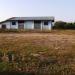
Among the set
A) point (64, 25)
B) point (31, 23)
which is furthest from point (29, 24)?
point (64, 25)

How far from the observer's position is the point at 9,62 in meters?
7.10

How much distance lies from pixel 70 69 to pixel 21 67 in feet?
5.02

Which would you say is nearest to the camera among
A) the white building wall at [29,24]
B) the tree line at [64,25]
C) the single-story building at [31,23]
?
the single-story building at [31,23]

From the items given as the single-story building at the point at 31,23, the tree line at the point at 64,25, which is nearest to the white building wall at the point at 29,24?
the single-story building at the point at 31,23

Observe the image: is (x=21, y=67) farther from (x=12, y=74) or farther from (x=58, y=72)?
(x=58, y=72)

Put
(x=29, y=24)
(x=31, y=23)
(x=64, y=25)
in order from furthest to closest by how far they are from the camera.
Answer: (x=64, y=25) → (x=29, y=24) → (x=31, y=23)

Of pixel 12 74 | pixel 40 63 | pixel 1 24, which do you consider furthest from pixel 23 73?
pixel 1 24

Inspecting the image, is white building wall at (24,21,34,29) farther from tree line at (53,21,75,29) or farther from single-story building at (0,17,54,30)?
tree line at (53,21,75,29)

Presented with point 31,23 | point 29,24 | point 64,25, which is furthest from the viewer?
point 64,25

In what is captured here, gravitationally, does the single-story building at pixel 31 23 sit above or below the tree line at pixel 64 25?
above

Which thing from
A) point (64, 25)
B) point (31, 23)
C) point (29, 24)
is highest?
point (31, 23)

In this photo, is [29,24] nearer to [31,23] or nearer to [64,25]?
[31,23]

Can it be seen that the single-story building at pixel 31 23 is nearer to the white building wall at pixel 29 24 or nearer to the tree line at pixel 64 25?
the white building wall at pixel 29 24

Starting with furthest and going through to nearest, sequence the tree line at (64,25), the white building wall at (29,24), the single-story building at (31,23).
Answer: the tree line at (64,25), the white building wall at (29,24), the single-story building at (31,23)
